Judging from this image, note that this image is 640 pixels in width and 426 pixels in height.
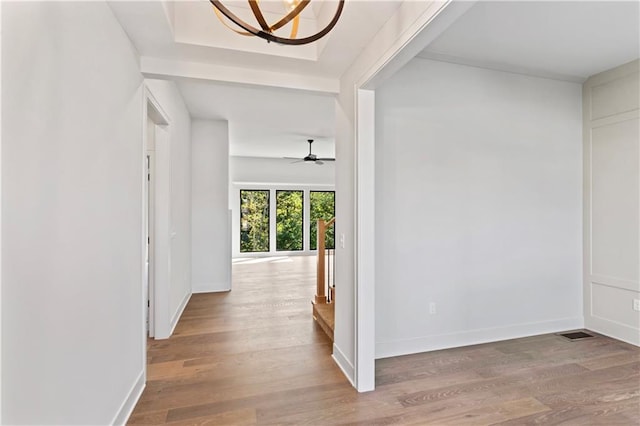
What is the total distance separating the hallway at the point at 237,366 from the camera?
207cm

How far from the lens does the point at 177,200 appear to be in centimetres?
373

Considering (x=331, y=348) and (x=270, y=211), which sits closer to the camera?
(x=331, y=348)

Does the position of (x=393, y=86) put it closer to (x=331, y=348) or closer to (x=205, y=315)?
(x=331, y=348)

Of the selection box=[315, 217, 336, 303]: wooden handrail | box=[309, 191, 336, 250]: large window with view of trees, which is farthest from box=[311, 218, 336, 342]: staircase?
box=[309, 191, 336, 250]: large window with view of trees

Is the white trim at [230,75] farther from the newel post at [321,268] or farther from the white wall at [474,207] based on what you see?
the newel post at [321,268]

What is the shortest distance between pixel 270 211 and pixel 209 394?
6.75 meters

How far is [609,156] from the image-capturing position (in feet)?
10.7

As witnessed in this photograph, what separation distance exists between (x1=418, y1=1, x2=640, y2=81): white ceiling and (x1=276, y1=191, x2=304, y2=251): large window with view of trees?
646 centimetres

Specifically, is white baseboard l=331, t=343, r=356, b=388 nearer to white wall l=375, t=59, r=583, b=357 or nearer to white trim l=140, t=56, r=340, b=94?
white wall l=375, t=59, r=583, b=357

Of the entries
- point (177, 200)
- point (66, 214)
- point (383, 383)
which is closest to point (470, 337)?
point (383, 383)

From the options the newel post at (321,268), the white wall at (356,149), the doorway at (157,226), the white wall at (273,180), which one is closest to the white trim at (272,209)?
the white wall at (273,180)

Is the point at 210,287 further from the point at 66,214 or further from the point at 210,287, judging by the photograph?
the point at 66,214

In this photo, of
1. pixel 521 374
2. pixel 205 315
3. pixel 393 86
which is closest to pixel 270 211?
pixel 205 315

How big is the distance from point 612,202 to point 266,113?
4261 mm
